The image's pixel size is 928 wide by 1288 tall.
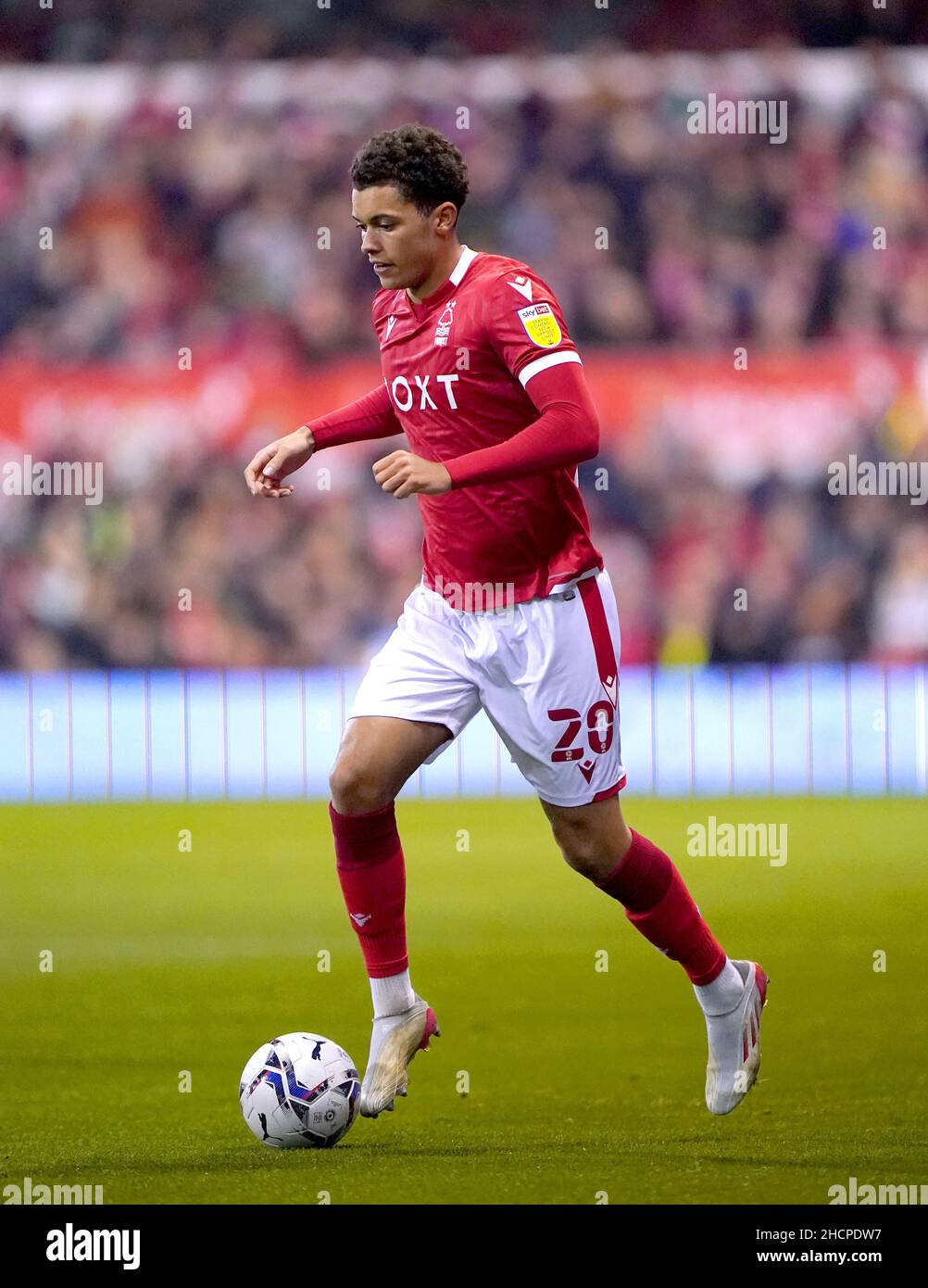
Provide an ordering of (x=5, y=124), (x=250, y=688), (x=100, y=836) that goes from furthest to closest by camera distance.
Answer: (x=5, y=124), (x=250, y=688), (x=100, y=836)

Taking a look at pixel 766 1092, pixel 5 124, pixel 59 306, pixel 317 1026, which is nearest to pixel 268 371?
pixel 59 306

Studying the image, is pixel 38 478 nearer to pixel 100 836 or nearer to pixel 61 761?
pixel 61 761

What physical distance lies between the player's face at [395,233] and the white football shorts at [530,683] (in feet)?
2.60

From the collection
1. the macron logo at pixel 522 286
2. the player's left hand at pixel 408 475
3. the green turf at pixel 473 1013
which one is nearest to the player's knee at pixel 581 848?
the green turf at pixel 473 1013

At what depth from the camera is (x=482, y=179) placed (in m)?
14.0

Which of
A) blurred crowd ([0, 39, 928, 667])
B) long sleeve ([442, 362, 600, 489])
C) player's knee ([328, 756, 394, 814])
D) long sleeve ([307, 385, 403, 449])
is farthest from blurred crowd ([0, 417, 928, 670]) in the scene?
long sleeve ([442, 362, 600, 489])

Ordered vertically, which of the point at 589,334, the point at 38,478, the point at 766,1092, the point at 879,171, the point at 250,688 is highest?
the point at 879,171

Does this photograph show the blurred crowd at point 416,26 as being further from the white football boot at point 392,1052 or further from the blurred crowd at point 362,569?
the white football boot at point 392,1052

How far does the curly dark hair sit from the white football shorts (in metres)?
0.94

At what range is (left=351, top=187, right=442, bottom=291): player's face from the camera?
14.4 feet

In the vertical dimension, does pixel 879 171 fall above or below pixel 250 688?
above

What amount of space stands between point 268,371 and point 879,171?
4.56 meters

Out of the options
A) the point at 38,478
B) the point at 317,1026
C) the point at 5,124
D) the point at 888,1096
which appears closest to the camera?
the point at 888,1096

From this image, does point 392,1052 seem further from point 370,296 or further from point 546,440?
point 370,296
